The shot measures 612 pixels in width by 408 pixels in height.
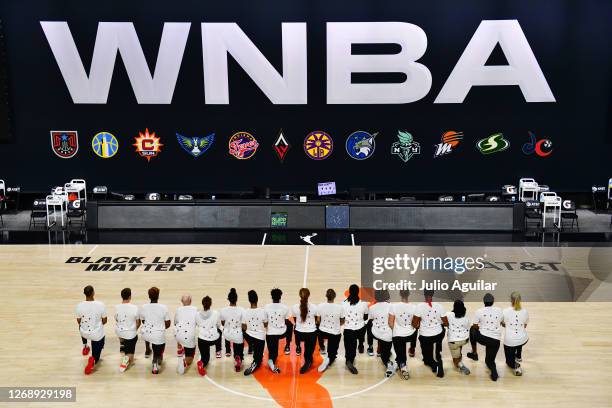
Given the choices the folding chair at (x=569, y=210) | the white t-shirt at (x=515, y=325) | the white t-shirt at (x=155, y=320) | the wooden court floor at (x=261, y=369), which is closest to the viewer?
the wooden court floor at (x=261, y=369)

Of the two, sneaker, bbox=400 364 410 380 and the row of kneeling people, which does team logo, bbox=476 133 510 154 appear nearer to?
the row of kneeling people

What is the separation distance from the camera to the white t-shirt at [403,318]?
413 inches

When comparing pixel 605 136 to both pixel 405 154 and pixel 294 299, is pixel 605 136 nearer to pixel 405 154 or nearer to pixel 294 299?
pixel 405 154

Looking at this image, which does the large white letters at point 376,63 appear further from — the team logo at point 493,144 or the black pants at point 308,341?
the black pants at point 308,341

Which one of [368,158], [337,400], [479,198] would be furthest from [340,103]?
[337,400]

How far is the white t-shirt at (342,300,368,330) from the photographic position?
10.7m

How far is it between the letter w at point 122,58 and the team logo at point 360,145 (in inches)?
217

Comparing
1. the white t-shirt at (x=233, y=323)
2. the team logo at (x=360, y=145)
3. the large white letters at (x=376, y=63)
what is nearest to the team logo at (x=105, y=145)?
the large white letters at (x=376, y=63)

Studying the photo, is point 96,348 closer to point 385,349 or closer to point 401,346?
point 385,349

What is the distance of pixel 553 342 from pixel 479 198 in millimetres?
8844

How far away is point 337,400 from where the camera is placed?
9.98 metres

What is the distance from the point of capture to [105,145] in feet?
72.8

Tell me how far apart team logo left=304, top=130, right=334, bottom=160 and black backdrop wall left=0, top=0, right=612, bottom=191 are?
194 millimetres

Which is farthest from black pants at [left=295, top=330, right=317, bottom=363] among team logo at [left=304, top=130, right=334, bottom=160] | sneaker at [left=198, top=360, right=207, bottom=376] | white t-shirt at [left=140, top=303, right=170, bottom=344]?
team logo at [left=304, top=130, right=334, bottom=160]
